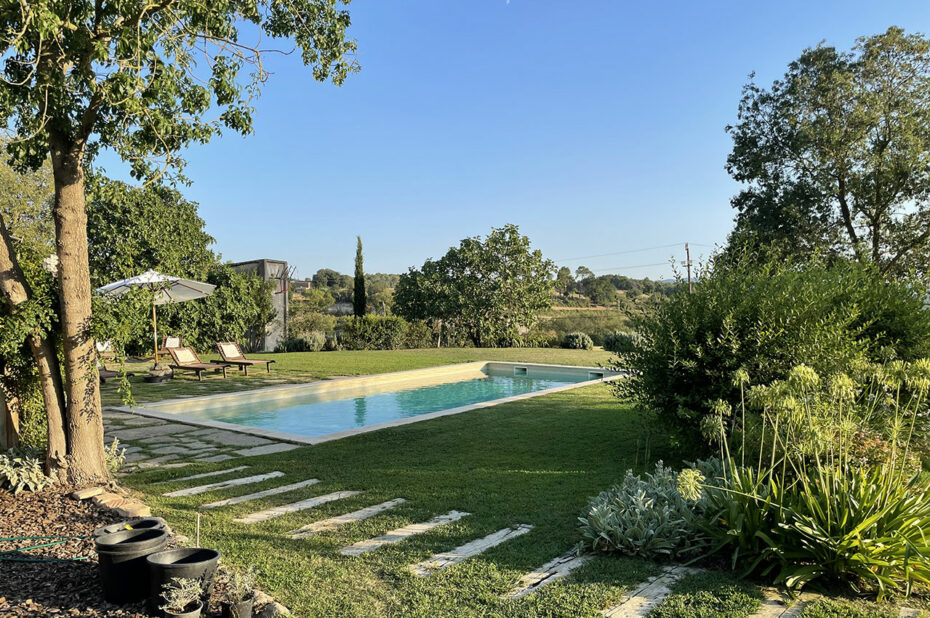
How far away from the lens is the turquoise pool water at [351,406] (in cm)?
1038

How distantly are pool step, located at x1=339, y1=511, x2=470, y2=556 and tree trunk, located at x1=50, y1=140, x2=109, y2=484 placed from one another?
2.66 metres

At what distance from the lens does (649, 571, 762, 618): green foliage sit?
264cm

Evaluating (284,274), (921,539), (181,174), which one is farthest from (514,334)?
(921,539)

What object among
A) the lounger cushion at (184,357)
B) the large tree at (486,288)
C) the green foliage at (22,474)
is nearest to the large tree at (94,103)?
the green foliage at (22,474)

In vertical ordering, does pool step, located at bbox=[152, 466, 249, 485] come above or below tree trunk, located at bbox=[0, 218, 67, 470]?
below

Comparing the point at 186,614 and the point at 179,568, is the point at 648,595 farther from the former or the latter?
the point at 179,568

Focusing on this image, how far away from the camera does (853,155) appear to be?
53.3 ft

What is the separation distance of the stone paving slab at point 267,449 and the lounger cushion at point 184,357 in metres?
7.46

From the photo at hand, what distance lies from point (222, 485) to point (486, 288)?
755 inches

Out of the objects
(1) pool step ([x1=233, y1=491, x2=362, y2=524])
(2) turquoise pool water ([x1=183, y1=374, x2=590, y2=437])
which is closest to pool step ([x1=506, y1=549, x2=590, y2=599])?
(1) pool step ([x1=233, y1=491, x2=362, y2=524])

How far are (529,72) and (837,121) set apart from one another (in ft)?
30.3

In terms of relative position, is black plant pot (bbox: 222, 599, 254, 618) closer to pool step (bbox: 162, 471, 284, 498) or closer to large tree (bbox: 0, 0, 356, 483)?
pool step (bbox: 162, 471, 284, 498)

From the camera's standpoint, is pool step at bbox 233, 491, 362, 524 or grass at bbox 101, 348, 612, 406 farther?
grass at bbox 101, 348, 612, 406

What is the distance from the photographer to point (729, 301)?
5.24 metres
